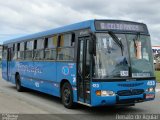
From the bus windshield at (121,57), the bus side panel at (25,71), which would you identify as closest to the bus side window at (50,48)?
the bus side panel at (25,71)

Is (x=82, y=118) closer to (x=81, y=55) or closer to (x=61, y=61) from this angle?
→ (x=81, y=55)

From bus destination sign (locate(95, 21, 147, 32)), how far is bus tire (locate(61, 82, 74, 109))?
8.18ft

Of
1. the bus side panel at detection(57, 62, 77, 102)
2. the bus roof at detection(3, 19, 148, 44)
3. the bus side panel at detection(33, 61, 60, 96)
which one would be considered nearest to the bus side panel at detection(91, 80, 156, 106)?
the bus side panel at detection(57, 62, 77, 102)

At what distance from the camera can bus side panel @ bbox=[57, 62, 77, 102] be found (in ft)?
36.4

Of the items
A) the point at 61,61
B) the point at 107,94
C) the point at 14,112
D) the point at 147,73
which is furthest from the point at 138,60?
the point at 14,112

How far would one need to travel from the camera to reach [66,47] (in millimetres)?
12016

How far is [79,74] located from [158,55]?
53651 mm

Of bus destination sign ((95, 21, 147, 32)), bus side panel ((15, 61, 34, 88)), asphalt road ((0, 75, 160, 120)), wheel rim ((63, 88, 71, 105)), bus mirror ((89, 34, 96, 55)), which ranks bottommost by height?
asphalt road ((0, 75, 160, 120))

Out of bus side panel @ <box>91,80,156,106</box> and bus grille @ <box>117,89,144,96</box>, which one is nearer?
bus side panel @ <box>91,80,156,106</box>

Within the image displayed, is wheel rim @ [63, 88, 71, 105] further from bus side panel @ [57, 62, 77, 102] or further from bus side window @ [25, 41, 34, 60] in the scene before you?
bus side window @ [25, 41, 34, 60]

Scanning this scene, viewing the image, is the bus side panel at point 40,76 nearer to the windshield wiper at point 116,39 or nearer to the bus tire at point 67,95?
the bus tire at point 67,95

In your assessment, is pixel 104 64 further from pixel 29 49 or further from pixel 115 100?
pixel 29 49

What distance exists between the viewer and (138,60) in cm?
1039

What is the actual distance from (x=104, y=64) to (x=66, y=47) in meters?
2.49
